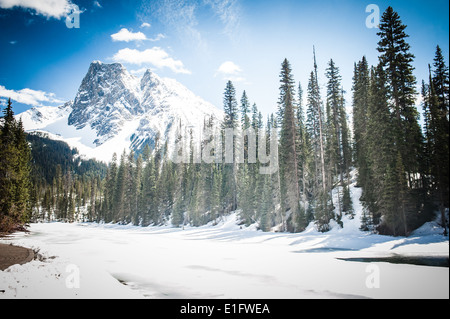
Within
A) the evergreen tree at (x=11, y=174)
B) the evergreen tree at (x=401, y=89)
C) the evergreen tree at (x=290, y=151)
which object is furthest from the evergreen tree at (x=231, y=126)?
the evergreen tree at (x=11, y=174)

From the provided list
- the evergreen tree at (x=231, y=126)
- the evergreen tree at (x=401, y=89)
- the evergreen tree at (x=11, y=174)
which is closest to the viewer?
the evergreen tree at (x=401, y=89)

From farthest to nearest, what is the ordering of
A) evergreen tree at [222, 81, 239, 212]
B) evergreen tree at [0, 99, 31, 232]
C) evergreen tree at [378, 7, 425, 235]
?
evergreen tree at [222, 81, 239, 212], evergreen tree at [0, 99, 31, 232], evergreen tree at [378, 7, 425, 235]

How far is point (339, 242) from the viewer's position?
54.7ft

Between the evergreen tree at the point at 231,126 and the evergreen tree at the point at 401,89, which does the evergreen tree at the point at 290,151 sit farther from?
the evergreen tree at the point at 231,126

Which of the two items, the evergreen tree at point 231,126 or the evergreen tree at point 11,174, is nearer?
the evergreen tree at point 11,174

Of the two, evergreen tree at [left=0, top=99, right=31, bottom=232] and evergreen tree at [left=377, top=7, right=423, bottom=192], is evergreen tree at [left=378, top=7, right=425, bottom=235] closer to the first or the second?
evergreen tree at [left=377, top=7, right=423, bottom=192]

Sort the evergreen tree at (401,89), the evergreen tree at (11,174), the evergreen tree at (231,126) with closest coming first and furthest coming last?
the evergreen tree at (401,89) → the evergreen tree at (11,174) → the evergreen tree at (231,126)

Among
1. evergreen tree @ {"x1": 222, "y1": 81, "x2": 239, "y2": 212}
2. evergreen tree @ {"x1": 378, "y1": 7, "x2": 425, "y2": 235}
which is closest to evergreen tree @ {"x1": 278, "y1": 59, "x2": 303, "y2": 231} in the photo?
evergreen tree @ {"x1": 378, "y1": 7, "x2": 425, "y2": 235}

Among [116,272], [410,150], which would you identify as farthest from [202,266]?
[410,150]

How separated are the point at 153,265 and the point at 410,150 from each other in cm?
1793

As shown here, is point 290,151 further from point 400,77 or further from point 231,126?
point 231,126

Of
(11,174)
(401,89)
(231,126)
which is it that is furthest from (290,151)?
(11,174)

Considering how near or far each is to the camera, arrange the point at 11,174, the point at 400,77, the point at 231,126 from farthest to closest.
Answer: the point at 231,126 → the point at 11,174 → the point at 400,77

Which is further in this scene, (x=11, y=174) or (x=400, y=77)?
(x=11, y=174)
